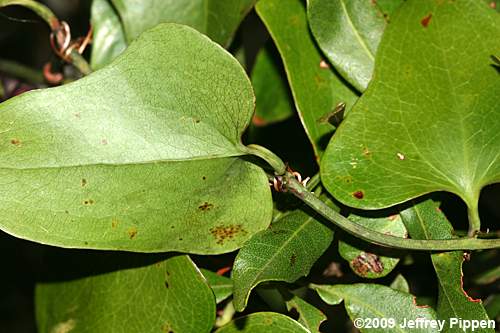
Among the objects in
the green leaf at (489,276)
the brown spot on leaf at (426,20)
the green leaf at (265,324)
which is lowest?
the green leaf at (489,276)

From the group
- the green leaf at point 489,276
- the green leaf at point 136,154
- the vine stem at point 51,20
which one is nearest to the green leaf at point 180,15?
the vine stem at point 51,20

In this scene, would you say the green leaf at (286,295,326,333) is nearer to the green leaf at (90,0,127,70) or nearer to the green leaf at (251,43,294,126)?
the green leaf at (251,43,294,126)

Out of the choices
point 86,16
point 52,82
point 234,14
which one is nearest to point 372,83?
point 234,14

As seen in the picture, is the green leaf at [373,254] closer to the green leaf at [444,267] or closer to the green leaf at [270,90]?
the green leaf at [444,267]

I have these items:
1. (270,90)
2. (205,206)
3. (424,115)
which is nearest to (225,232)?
(205,206)

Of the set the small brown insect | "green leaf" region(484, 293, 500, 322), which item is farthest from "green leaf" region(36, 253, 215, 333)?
"green leaf" region(484, 293, 500, 322)

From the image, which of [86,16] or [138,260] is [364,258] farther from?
[86,16]
